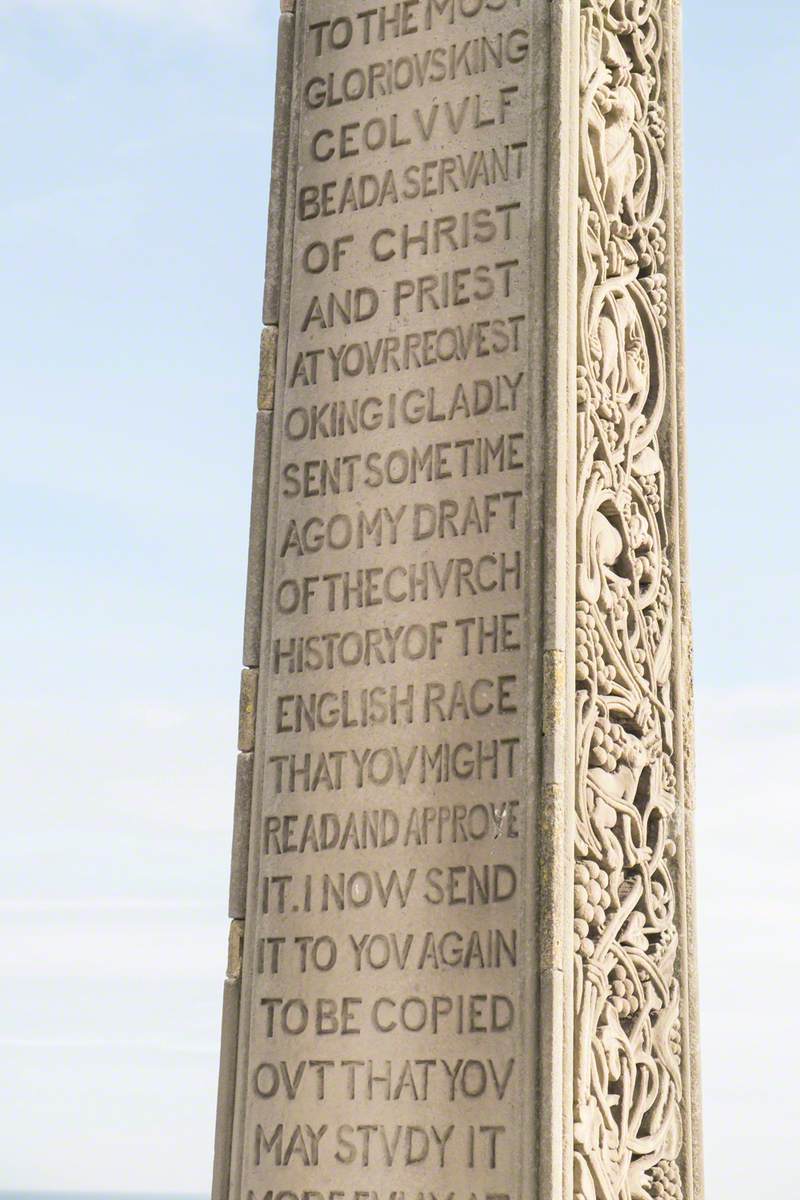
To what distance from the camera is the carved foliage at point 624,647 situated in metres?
6.09

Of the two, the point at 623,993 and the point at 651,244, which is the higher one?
the point at 651,244

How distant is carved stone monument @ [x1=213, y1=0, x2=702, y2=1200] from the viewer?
591cm

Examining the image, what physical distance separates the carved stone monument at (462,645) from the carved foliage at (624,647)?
0.01 metres

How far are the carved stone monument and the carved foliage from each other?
1 cm

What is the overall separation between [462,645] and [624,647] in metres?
0.64

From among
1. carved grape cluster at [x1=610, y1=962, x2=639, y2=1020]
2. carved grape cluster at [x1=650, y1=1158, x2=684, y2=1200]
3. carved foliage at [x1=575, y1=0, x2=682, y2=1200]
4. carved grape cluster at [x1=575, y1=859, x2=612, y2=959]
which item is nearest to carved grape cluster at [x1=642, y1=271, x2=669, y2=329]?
carved foliage at [x1=575, y1=0, x2=682, y2=1200]

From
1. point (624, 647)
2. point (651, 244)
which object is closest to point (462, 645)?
point (624, 647)

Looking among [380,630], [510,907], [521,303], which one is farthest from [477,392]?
[510,907]

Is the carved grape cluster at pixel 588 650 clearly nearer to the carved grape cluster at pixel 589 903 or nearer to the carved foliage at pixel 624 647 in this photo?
the carved foliage at pixel 624 647

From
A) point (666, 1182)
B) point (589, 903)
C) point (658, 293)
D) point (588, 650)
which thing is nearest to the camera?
point (589, 903)

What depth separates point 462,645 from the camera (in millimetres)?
6148

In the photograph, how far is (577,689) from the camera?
6.20 metres

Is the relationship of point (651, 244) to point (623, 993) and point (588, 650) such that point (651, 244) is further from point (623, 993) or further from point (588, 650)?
point (623, 993)

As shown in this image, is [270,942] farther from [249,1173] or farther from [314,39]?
[314,39]
